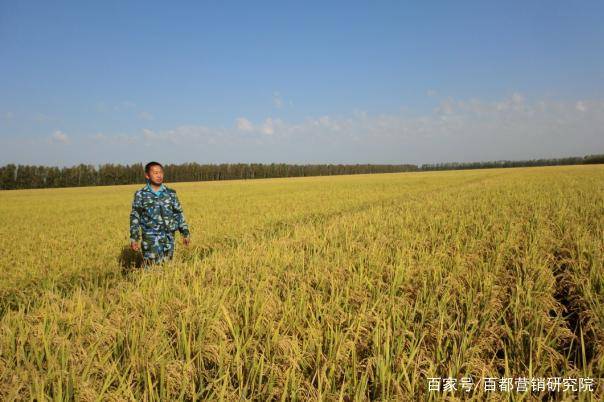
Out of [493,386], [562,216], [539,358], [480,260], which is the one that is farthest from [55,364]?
[562,216]

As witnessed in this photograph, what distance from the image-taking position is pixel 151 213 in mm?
5453

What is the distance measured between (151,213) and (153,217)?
79 mm

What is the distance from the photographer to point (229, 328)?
7.89ft

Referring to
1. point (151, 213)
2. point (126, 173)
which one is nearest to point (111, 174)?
point (126, 173)

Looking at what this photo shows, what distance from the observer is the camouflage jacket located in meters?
5.39

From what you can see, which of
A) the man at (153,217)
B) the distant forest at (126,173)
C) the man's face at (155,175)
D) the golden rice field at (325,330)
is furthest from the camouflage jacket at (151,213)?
the distant forest at (126,173)

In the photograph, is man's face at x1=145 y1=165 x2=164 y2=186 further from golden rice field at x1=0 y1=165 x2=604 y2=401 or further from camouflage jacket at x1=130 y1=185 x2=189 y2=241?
golden rice field at x1=0 y1=165 x2=604 y2=401

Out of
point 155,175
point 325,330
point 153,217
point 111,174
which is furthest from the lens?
point 111,174

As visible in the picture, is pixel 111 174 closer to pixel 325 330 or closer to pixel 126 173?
pixel 126 173

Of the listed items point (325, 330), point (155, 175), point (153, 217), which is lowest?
point (325, 330)

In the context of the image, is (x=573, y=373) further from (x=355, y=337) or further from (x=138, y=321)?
(x=138, y=321)

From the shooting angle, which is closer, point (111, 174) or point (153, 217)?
point (153, 217)

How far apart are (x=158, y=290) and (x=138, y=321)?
692 millimetres

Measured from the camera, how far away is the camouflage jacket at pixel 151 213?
5.39 meters
